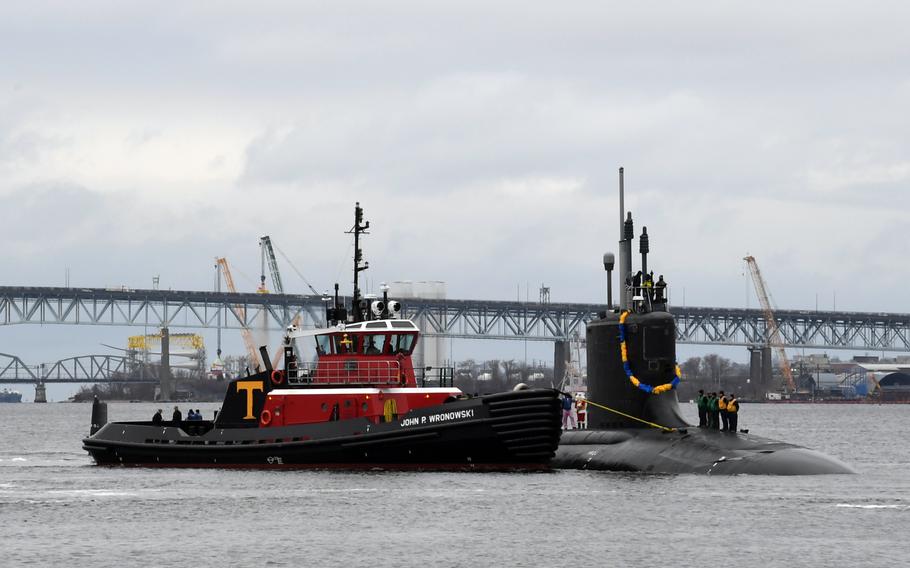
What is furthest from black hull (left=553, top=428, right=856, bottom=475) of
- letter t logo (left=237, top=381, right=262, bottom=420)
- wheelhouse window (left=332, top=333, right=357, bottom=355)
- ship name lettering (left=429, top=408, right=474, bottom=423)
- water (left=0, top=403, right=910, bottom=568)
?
letter t logo (left=237, top=381, right=262, bottom=420)

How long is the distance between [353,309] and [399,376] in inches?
98.5

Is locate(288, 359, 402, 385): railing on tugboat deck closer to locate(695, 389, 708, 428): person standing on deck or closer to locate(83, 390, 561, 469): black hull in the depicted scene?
locate(83, 390, 561, 469): black hull

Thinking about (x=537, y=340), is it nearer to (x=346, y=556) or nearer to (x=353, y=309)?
(x=353, y=309)

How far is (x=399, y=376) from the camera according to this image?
42.8 metres

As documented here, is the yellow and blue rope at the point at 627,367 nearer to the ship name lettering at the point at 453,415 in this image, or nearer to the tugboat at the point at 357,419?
the tugboat at the point at 357,419

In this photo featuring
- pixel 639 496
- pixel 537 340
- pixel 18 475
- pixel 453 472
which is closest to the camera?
pixel 639 496

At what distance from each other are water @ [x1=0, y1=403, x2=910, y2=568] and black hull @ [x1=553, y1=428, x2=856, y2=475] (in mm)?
393

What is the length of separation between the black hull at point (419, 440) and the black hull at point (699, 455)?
1.82m

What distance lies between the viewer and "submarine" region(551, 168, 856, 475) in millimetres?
37719

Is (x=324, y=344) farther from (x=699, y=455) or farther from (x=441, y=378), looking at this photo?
(x=699, y=455)

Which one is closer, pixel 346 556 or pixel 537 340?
pixel 346 556

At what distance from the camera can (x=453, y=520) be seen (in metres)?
31.8

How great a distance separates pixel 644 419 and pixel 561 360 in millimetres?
139704

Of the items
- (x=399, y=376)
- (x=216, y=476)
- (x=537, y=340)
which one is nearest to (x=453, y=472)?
(x=399, y=376)
